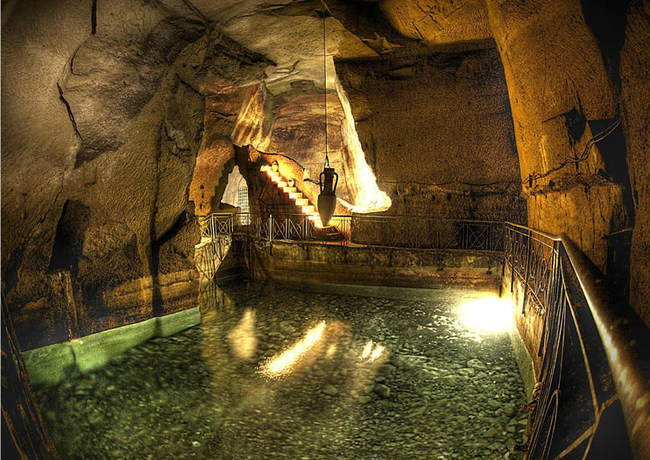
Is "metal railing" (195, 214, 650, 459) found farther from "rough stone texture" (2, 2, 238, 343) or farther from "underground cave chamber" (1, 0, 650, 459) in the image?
"rough stone texture" (2, 2, 238, 343)

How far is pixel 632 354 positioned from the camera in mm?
879

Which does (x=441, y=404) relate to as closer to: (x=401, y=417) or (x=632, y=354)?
(x=401, y=417)

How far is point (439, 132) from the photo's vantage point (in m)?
7.88

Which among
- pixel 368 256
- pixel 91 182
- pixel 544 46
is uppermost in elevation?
pixel 544 46

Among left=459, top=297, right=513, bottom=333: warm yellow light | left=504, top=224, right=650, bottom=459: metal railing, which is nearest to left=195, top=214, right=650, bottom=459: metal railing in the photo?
left=504, top=224, right=650, bottom=459: metal railing

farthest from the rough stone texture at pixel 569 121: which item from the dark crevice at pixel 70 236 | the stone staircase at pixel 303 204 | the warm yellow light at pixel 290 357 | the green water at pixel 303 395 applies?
the stone staircase at pixel 303 204

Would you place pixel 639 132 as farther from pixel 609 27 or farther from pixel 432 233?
pixel 432 233

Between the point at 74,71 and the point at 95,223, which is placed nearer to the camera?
the point at 74,71

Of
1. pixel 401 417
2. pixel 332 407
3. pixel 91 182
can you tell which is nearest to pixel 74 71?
pixel 91 182

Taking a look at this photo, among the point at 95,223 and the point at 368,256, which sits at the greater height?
the point at 95,223

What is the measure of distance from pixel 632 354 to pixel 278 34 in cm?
715

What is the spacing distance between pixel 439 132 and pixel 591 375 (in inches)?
282

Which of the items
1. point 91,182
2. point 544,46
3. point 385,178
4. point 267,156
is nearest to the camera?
point 544,46

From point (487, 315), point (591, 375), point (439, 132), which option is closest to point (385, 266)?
point (487, 315)
